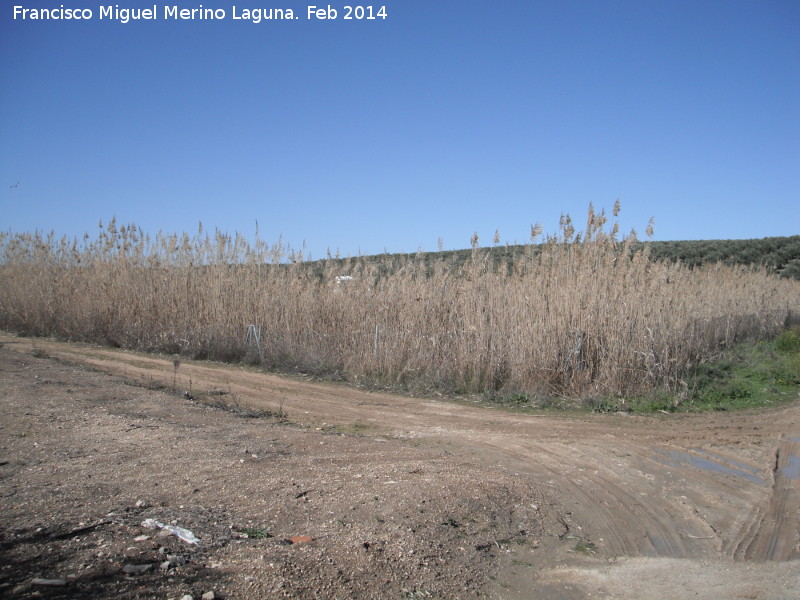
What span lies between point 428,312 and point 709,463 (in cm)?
681

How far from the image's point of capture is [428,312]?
12859 mm

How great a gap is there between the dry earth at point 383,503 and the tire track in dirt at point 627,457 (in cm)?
3

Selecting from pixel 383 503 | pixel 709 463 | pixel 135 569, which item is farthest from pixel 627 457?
pixel 135 569

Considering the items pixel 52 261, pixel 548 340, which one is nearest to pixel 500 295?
pixel 548 340

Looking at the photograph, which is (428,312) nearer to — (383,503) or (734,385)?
(734,385)

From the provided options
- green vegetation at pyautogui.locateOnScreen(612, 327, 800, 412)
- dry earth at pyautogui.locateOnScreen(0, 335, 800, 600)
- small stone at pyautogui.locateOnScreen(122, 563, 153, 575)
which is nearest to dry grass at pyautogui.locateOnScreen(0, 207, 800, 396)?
green vegetation at pyautogui.locateOnScreen(612, 327, 800, 412)

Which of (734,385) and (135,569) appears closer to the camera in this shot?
(135,569)

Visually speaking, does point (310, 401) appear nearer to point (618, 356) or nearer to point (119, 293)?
point (618, 356)

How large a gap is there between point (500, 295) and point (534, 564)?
807cm

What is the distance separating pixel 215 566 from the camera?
3.74 metres

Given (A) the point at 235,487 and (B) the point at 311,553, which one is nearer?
(B) the point at 311,553

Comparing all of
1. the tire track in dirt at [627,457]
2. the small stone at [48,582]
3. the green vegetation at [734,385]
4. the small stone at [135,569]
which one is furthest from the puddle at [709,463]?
the small stone at [48,582]

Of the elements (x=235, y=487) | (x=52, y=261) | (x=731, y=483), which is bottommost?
(x=731, y=483)

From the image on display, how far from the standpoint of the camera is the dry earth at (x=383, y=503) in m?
3.76
